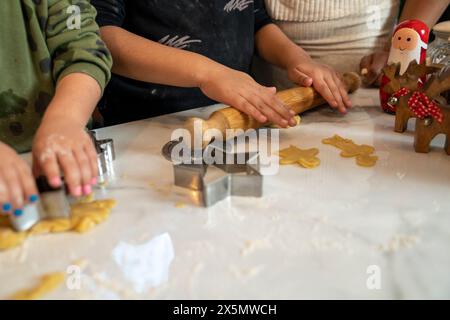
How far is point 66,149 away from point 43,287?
0.19 m

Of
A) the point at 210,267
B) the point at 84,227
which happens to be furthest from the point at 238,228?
the point at 84,227

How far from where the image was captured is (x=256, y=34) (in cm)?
112

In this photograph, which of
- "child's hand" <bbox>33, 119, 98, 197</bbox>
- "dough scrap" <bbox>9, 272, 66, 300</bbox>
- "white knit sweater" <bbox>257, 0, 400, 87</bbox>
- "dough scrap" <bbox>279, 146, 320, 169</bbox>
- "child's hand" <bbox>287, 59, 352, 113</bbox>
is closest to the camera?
"dough scrap" <bbox>9, 272, 66, 300</bbox>

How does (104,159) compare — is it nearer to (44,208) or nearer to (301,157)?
(44,208)

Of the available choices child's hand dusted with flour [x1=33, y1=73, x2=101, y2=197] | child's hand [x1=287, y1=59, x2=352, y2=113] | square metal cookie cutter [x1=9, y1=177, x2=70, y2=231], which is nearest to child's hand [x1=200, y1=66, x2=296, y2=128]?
child's hand [x1=287, y1=59, x2=352, y2=113]

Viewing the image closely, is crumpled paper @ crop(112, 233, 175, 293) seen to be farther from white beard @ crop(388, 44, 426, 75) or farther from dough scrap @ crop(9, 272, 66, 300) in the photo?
white beard @ crop(388, 44, 426, 75)

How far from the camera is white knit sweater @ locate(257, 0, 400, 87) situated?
1105 mm

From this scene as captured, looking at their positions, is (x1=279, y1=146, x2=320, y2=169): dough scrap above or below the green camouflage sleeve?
below

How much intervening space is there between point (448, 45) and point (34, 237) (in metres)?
0.87

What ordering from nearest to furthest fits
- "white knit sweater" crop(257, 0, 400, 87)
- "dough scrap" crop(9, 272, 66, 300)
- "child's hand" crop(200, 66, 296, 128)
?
"dough scrap" crop(9, 272, 66, 300), "child's hand" crop(200, 66, 296, 128), "white knit sweater" crop(257, 0, 400, 87)

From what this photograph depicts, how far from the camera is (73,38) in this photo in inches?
28.9

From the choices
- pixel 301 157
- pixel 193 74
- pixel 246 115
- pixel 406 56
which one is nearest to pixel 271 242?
pixel 301 157

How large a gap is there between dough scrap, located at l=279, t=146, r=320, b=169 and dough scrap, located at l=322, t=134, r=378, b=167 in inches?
1.7
